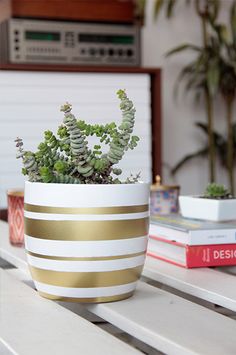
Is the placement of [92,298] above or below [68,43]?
below

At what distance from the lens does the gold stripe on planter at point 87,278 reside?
3.15ft

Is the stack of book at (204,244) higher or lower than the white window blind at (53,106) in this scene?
lower

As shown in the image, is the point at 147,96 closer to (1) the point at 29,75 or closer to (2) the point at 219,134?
(1) the point at 29,75

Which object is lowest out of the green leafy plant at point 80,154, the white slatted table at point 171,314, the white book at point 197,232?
the white slatted table at point 171,314

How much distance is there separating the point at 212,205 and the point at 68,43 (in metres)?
2.57

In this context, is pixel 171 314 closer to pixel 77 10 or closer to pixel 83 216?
pixel 83 216

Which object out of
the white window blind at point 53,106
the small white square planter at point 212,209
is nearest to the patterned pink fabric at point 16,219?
the small white square planter at point 212,209

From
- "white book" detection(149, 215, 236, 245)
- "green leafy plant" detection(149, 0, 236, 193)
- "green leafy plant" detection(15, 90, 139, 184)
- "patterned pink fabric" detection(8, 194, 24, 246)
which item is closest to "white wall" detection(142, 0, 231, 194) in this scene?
"green leafy plant" detection(149, 0, 236, 193)

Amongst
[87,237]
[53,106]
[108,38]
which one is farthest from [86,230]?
[108,38]

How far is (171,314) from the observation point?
907 millimetres

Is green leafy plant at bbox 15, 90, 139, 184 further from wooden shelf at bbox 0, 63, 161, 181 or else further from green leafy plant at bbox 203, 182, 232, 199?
wooden shelf at bbox 0, 63, 161, 181

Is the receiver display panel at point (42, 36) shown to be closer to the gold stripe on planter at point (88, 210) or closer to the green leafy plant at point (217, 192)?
the green leafy plant at point (217, 192)

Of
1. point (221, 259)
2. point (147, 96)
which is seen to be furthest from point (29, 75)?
point (221, 259)

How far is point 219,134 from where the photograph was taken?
4.77 meters
